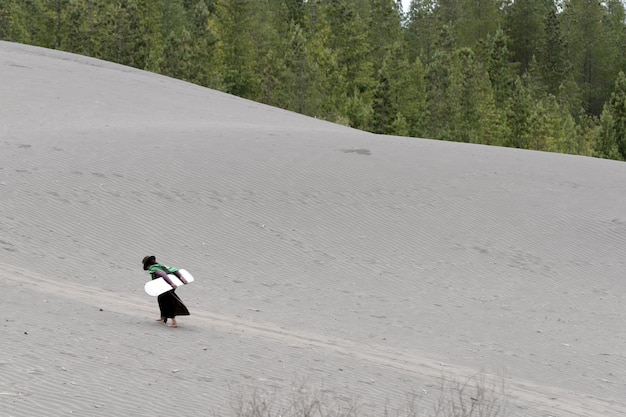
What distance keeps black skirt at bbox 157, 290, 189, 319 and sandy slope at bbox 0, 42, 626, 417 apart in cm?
21

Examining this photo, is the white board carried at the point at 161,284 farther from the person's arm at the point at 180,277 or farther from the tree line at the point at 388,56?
the tree line at the point at 388,56

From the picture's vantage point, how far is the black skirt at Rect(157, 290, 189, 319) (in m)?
9.63

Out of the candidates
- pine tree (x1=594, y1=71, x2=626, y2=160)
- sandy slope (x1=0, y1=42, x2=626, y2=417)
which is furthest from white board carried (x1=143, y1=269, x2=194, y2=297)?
pine tree (x1=594, y1=71, x2=626, y2=160)

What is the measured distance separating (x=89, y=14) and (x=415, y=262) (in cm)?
4056

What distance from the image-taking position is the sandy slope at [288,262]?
8336 mm

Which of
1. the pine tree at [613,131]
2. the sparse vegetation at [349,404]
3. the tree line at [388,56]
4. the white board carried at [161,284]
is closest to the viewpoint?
the sparse vegetation at [349,404]

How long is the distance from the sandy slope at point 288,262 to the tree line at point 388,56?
20.9 metres

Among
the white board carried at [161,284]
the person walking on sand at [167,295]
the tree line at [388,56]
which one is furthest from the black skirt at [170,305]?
the tree line at [388,56]

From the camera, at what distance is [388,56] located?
49.7m

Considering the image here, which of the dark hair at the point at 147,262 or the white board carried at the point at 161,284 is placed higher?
the dark hair at the point at 147,262

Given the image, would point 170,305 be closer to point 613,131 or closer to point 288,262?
point 288,262

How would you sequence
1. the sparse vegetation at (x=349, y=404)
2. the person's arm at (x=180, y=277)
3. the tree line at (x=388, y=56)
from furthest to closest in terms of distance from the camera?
the tree line at (x=388, y=56) → the person's arm at (x=180, y=277) → the sparse vegetation at (x=349, y=404)

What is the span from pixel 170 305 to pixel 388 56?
136 ft

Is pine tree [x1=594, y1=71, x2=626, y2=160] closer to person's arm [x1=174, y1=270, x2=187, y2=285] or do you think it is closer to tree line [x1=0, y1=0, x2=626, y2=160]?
tree line [x1=0, y1=0, x2=626, y2=160]
